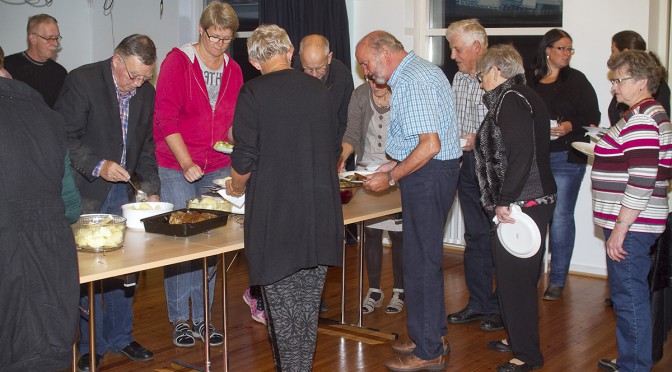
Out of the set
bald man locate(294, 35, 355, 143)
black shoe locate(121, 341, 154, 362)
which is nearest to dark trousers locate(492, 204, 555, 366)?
bald man locate(294, 35, 355, 143)

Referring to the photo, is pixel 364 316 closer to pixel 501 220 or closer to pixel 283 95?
pixel 501 220

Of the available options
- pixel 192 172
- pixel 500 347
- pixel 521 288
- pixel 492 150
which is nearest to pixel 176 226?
pixel 192 172

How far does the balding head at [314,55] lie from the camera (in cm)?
399

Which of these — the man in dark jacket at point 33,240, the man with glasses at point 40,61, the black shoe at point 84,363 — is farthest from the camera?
the man with glasses at point 40,61

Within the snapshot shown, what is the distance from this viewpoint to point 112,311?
3.72 metres

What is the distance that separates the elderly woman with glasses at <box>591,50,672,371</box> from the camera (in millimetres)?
3146

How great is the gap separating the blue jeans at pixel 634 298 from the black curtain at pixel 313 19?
3.30m

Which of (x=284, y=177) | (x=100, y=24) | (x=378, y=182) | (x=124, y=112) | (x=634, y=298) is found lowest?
(x=634, y=298)

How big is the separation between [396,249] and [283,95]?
6.77 ft

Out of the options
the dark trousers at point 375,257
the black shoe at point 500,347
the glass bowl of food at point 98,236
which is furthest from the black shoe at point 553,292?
the glass bowl of food at point 98,236

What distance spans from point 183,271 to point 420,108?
1539mm

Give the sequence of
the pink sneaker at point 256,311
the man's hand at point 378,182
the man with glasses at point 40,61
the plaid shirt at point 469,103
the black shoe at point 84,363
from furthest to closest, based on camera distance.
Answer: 1. the man with glasses at point 40,61
2. the pink sneaker at point 256,311
3. the plaid shirt at point 469,103
4. the black shoe at point 84,363
5. the man's hand at point 378,182

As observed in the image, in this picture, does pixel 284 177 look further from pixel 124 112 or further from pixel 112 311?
pixel 112 311

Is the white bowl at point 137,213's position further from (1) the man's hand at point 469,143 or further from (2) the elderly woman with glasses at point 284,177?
(1) the man's hand at point 469,143
